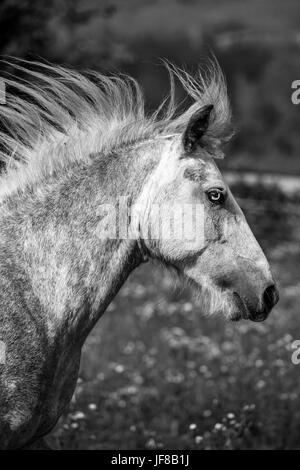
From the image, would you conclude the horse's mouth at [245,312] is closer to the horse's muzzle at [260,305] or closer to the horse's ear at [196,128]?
the horse's muzzle at [260,305]

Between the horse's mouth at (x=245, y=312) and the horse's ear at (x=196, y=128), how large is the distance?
2.69 feet

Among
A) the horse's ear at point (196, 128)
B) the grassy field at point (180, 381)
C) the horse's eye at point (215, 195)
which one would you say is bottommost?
the grassy field at point (180, 381)

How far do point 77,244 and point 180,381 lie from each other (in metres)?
3.36

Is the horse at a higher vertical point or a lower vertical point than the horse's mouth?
higher

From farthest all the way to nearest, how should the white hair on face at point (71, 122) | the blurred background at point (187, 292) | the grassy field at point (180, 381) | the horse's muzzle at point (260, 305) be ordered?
the blurred background at point (187, 292) < the grassy field at point (180, 381) < the white hair on face at point (71, 122) < the horse's muzzle at point (260, 305)

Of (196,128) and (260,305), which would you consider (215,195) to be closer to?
(196,128)

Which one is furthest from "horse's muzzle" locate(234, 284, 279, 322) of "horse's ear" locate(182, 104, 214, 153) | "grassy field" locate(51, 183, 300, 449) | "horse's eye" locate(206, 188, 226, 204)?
"grassy field" locate(51, 183, 300, 449)

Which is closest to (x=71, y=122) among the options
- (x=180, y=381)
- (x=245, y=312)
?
(x=245, y=312)

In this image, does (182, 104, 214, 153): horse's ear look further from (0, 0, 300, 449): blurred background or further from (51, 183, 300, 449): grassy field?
(51, 183, 300, 449): grassy field

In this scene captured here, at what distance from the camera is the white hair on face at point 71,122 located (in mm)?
3811

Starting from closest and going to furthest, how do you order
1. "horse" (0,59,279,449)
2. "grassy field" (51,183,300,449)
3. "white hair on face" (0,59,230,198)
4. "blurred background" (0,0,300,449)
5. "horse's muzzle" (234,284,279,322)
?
1. "horse" (0,59,279,449)
2. "horse's muzzle" (234,284,279,322)
3. "white hair on face" (0,59,230,198)
4. "grassy field" (51,183,300,449)
5. "blurred background" (0,0,300,449)

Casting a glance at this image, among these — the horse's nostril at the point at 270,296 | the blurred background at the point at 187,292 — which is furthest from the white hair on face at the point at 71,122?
the horse's nostril at the point at 270,296

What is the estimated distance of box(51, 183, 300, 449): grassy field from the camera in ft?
18.1

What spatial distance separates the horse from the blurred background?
60cm
